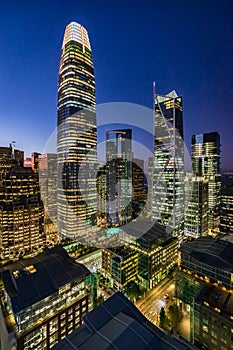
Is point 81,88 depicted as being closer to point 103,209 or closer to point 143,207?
A: point 103,209

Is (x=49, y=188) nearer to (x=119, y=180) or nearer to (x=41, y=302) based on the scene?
(x=119, y=180)

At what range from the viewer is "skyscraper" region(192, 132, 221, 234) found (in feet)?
93.7

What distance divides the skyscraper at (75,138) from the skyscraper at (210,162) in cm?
1727

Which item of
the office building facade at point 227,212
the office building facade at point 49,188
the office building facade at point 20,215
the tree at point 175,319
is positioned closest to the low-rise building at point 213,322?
the tree at point 175,319

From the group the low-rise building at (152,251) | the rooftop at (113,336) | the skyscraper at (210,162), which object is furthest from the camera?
the skyscraper at (210,162)

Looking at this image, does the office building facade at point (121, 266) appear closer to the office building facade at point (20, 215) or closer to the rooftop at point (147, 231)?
the rooftop at point (147, 231)

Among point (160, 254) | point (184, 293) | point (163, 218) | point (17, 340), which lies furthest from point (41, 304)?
point (163, 218)

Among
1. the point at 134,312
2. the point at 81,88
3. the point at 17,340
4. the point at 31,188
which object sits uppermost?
the point at 81,88

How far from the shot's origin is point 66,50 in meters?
23.4

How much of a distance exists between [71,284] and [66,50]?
1064 inches

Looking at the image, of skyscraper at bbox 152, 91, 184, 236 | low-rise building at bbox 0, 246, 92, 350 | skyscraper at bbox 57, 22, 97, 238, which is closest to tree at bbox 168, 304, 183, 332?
low-rise building at bbox 0, 246, 92, 350

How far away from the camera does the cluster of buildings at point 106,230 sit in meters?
7.21

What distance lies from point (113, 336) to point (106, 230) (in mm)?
15867

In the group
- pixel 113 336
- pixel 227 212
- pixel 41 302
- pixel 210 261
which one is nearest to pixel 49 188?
pixel 41 302
